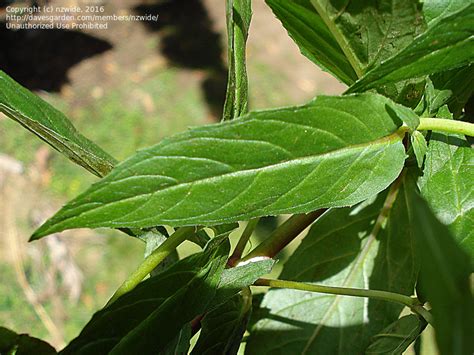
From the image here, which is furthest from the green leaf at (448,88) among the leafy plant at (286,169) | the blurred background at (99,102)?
the blurred background at (99,102)

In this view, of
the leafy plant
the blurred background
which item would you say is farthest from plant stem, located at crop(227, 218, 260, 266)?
the blurred background

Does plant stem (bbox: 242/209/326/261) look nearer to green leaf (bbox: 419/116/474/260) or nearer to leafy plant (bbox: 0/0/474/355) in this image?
leafy plant (bbox: 0/0/474/355)

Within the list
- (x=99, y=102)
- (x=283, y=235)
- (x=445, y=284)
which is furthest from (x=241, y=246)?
(x=99, y=102)

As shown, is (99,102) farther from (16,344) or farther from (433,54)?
(433,54)

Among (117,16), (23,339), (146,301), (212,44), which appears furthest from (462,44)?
(117,16)

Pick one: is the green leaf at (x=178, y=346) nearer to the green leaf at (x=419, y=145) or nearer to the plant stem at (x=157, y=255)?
the plant stem at (x=157, y=255)

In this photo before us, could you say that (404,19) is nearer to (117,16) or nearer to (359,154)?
(359,154)
